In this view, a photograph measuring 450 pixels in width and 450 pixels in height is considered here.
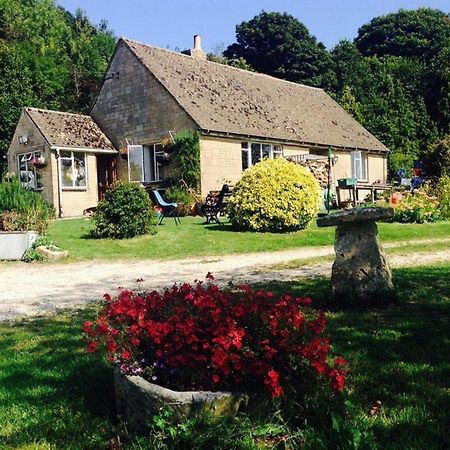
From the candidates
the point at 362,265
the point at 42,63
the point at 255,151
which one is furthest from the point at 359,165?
the point at 362,265

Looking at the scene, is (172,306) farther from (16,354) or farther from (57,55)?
(57,55)

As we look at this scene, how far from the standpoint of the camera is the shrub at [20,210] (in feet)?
43.4

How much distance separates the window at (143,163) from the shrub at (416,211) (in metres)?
10.9

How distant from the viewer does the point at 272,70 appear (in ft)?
170

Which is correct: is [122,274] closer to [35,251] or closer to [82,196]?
[35,251]

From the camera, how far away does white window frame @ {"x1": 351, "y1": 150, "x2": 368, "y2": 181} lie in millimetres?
29625

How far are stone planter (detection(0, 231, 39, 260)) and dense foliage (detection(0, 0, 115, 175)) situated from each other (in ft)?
68.6

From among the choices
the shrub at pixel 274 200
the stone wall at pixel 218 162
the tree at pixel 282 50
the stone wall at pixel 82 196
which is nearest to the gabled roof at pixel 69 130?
the stone wall at pixel 82 196

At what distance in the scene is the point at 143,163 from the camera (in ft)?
77.3

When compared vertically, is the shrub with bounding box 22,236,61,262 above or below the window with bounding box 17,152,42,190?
below

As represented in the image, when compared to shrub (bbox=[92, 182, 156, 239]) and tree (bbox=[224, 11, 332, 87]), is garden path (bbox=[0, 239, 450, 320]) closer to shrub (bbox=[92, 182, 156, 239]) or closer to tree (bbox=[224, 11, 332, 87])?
shrub (bbox=[92, 182, 156, 239])

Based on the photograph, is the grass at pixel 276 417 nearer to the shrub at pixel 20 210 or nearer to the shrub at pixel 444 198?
the shrub at pixel 20 210

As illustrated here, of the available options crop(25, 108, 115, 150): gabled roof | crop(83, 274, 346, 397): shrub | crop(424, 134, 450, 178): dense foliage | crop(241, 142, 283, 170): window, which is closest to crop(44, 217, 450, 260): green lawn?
crop(241, 142, 283, 170): window

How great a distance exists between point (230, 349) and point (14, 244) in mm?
10508
